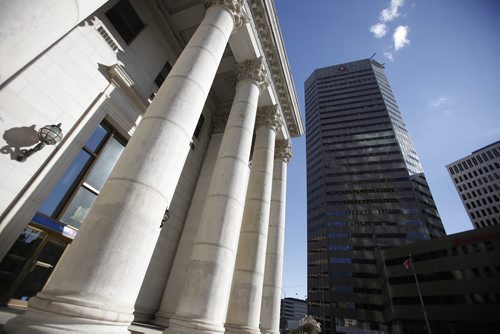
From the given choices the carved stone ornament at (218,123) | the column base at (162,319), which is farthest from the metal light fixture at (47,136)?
the carved stone ornament at (218,123)

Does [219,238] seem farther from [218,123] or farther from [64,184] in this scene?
[218,123]

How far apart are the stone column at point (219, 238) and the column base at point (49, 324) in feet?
11.2

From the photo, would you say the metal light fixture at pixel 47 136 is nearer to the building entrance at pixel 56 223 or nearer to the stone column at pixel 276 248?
the building entrance at pixel 56 223

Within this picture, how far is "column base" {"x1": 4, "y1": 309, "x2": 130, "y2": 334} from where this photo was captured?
341 centimetres

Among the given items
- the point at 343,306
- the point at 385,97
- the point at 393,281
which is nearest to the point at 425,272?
the point at 393,281

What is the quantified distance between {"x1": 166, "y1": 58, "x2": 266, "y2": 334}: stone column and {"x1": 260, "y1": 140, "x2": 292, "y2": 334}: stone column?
581 cm

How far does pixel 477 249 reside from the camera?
43500mm

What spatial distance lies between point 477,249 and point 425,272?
36.8 ft

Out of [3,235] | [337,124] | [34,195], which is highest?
[337,124]

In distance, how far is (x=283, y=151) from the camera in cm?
1822

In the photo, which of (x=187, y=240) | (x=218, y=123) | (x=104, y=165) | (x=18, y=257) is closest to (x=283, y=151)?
(x=218, y=123)

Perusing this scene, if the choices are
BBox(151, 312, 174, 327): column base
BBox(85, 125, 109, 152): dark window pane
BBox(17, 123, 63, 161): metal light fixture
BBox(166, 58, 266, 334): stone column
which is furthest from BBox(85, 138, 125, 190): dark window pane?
BBox(151, 312, 174, 327): column base

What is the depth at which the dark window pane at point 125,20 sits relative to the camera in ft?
36.1

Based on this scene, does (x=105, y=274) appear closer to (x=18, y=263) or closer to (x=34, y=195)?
(x=34, y=195)
